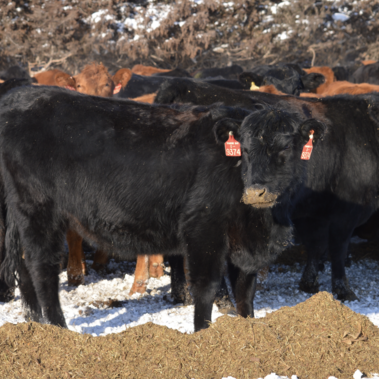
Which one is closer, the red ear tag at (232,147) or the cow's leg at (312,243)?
the red ear tag at (232,147)

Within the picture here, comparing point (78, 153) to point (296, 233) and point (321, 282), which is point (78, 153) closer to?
point (296, 233)

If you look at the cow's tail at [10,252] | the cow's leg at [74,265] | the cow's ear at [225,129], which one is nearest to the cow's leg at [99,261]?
the cow's leg at [74,265]

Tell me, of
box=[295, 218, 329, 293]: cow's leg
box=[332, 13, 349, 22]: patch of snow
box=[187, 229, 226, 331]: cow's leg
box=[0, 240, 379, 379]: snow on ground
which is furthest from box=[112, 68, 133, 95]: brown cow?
box=[332, 13, 349, 22]: patch of snow

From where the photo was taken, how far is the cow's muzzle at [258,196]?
352 centimetres

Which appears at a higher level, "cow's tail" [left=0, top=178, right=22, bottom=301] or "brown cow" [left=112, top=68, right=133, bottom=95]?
"brown cow" [left=112, top=68, right=133, bottom=95]

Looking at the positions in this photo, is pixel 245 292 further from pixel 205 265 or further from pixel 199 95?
pixel 199 95

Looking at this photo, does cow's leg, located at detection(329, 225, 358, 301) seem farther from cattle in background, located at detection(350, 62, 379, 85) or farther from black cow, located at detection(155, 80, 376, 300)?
cattle in background, located at detection(350, 62, 379, 85)

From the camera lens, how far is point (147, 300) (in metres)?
5.42

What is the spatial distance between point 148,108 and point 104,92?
14.4ft

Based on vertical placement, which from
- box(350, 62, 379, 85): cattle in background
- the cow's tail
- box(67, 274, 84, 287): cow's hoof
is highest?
the cow's tail

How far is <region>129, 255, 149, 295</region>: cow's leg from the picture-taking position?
18.3 ft

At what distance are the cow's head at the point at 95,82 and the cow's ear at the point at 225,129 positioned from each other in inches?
191

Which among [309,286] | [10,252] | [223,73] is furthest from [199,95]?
[223,73]

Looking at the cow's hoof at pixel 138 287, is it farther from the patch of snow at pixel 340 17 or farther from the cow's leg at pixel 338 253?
the patch of snow at pixel 340 17
